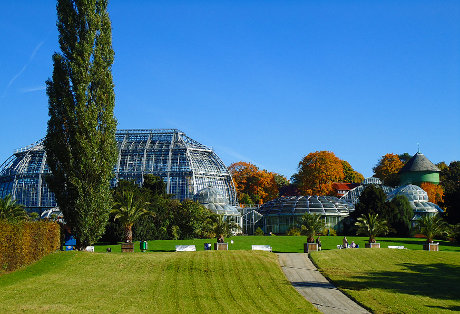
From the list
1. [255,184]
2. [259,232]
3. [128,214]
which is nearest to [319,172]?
[255,184]

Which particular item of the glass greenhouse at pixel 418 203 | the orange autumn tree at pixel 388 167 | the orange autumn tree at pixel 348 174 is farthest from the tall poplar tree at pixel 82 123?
the orange autumn tree at pixel 348 174

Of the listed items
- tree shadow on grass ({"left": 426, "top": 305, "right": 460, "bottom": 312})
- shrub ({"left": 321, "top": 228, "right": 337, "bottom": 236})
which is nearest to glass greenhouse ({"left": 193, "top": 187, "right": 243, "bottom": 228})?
shrub ({"left": 321, "top": 228, "right": 337, "bottom": 236})

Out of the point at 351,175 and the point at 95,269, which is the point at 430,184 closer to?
the point at 351,175

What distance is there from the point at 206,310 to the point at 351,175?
11692 centimetres

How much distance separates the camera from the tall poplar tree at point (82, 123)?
37.3 m

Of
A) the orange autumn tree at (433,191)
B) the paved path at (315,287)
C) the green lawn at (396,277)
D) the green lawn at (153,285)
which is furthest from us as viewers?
the orange autumn tree at (433,191)

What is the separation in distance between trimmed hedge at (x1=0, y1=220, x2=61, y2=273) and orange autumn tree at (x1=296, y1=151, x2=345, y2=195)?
72.7 metres

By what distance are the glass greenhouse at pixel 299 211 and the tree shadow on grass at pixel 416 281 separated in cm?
3700

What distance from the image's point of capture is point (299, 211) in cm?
7431

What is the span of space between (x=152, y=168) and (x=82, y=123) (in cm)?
4982

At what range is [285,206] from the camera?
Result: 252ft

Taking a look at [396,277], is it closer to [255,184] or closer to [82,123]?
[82,123]

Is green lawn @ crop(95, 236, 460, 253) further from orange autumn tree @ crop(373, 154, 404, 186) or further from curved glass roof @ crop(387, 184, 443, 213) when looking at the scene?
orange autumn tree @ crop(373, 154, 404, 186)

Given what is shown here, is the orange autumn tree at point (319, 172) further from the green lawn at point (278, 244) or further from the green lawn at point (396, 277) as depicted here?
the green lawn at point (396, 277)
